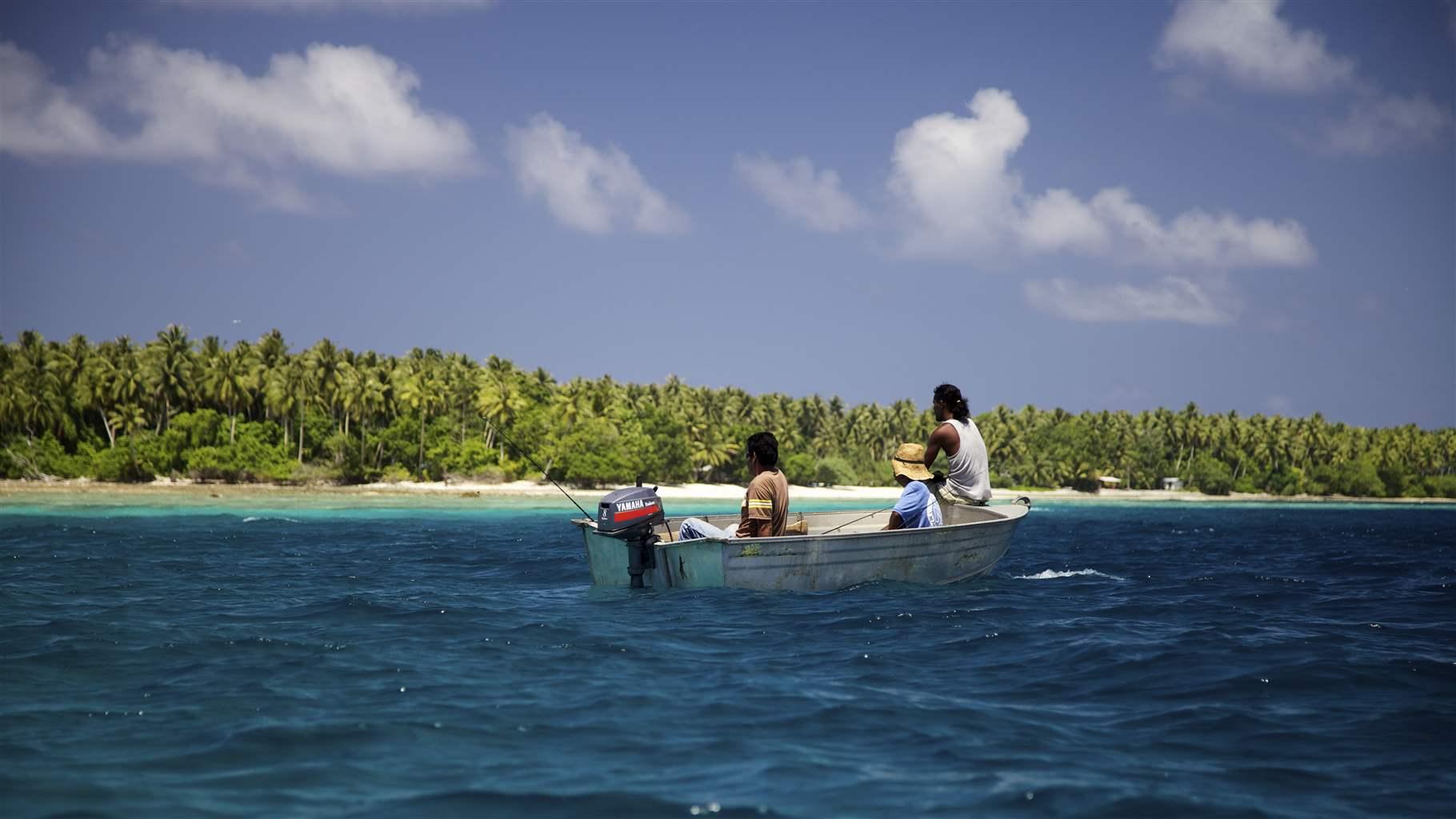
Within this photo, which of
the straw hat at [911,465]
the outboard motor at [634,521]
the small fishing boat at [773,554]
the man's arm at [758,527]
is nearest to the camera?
the small fishing boat at [773,554]

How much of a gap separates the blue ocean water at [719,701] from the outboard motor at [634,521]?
511 millimetres

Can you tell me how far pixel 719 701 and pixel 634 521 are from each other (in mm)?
5917

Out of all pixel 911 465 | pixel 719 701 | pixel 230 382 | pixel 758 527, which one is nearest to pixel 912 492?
pixel 911 465

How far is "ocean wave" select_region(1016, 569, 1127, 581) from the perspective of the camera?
56.3 feet

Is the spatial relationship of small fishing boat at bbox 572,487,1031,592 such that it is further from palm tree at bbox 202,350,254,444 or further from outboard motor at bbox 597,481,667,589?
palm tree at bbox 202,350,254,444

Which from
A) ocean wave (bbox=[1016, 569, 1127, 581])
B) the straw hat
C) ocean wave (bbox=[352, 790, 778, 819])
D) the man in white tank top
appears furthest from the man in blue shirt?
ocean wave (bbox=[352, 790, 778, 819])

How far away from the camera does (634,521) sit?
44.4 feet

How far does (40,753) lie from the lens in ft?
21.0

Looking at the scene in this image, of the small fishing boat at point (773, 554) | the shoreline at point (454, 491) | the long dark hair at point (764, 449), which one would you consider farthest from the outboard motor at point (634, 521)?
the shoreline at point (454, 491)

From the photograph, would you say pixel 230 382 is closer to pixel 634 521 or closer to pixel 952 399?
pixel 634 521

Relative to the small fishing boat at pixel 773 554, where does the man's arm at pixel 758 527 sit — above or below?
above

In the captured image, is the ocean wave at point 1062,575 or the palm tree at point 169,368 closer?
the ocean wave at point 1062,575

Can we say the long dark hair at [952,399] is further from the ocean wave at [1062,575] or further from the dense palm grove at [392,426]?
the dense palm grove at [392,426]

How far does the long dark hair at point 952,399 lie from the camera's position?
44.9 ft
